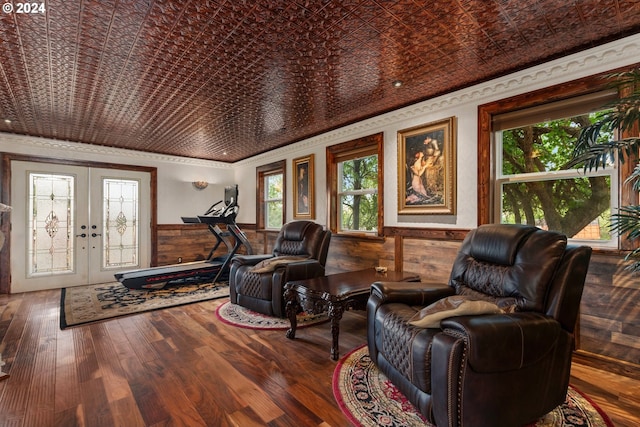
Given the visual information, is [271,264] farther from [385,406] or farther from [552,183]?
[552,183]

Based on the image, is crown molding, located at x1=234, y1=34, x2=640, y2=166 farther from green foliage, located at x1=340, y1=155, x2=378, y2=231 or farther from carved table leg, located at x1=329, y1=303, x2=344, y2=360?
carved table leg, located at x1=329, y1=303, x2=344, y2=360

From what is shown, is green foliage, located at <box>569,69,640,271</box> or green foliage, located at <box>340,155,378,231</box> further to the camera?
green foliage, located at <box>340,155,378,231</box>

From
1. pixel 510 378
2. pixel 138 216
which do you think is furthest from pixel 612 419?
pixel 138 216

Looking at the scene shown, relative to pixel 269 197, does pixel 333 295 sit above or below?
below

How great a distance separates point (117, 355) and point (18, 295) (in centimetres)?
353

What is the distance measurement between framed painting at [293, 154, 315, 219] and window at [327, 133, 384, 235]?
1.39 ft

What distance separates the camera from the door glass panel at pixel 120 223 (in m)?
5.55

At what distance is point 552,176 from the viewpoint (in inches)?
108

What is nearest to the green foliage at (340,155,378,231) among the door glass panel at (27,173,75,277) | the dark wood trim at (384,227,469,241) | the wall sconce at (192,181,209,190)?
the dark wood trim at (384,227,469,241)

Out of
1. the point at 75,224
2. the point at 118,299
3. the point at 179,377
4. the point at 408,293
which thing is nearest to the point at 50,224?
the point at 75,224

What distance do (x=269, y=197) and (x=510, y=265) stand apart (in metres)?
4.88

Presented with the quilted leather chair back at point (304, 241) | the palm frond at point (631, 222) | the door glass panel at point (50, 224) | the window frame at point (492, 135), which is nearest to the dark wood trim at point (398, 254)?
the quilted leather chair back at point (304, 241)

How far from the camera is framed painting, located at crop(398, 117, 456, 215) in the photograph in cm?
327

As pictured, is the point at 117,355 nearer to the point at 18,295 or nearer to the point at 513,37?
the point at 18,295
